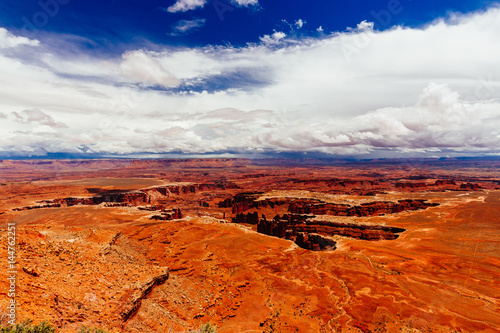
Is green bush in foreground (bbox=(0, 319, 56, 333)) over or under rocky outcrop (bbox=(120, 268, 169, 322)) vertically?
over

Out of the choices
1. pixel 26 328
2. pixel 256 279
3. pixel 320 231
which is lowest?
pixel 320 231

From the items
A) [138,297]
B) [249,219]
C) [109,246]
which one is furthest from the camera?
[249,219]

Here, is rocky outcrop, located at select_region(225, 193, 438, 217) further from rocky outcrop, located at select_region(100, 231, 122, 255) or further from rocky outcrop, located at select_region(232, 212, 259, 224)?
rocky outcrop, located at select_region(100, 231, 122, 255)

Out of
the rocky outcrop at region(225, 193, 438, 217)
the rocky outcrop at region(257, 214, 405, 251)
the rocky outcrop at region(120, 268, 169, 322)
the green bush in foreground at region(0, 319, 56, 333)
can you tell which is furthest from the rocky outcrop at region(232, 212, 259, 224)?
the green bush in foreground at region(0, 319, 56, 333)

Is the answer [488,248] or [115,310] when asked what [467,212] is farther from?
[115,310]

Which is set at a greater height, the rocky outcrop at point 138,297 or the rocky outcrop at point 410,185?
the rocky outcrop at point 138,297

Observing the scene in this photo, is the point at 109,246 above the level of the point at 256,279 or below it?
above

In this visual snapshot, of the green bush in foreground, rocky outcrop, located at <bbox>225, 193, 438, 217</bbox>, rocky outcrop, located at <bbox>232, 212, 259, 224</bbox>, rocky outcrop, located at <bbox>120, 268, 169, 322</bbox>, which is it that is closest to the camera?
the green bush in foreground

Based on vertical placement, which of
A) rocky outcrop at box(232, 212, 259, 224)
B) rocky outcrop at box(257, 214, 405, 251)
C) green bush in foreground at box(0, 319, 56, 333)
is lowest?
rocky outcrop at box(232, 212, 259, 224)

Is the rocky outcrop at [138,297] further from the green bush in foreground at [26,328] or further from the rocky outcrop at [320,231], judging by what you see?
the rocky outcrop at [320,231]

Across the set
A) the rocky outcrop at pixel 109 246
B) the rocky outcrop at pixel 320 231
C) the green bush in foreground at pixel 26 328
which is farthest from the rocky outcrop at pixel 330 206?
the green bush in foreground at pixel 26 328

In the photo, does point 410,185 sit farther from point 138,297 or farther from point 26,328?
point 26,328

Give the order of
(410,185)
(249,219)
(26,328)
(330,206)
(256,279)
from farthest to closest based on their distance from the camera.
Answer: (410,185)
(330,206)
(249,219)
(256,279)
(26,328)

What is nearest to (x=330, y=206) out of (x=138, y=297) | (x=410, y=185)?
(x=138, y=297)
